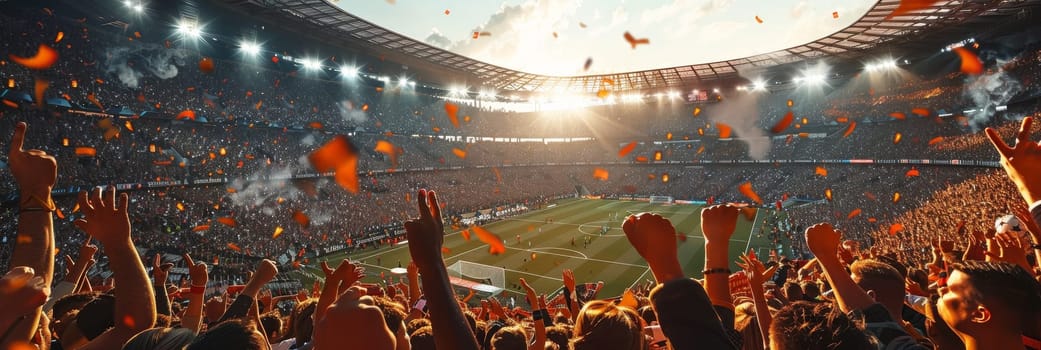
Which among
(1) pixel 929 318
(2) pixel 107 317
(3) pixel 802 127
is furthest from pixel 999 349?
(3) pixel 802 127

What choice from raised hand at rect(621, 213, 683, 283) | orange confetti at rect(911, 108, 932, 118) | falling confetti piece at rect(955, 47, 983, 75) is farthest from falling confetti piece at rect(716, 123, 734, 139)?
raised hand at rect(621, 213, 683, 283)

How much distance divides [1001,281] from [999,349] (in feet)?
1.10

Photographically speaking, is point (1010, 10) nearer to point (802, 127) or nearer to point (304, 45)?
point (802, 127)

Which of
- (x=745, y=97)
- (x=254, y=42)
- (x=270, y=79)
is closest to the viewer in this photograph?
(x=254, y=42)

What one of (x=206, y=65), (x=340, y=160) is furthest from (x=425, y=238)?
(x=340, y=160)

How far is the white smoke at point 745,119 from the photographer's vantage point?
6231 centimetres

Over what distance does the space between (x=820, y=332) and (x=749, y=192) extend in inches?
2265

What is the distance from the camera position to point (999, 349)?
7.13ft

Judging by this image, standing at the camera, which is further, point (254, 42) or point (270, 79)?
point (270, 79)

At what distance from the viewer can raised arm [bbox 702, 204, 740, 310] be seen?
303 cm

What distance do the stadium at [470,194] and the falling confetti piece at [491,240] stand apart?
12.5 inches

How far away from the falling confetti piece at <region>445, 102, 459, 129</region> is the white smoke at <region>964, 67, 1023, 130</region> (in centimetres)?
5723

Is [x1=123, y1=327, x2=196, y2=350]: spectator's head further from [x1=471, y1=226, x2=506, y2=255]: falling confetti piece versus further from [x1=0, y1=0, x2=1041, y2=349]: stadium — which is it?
[x1=471, y1=226, x2=506, y2=255]: falling confetti piece

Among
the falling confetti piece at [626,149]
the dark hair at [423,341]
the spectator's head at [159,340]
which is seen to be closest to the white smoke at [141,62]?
the spectator's head at [159,340]
